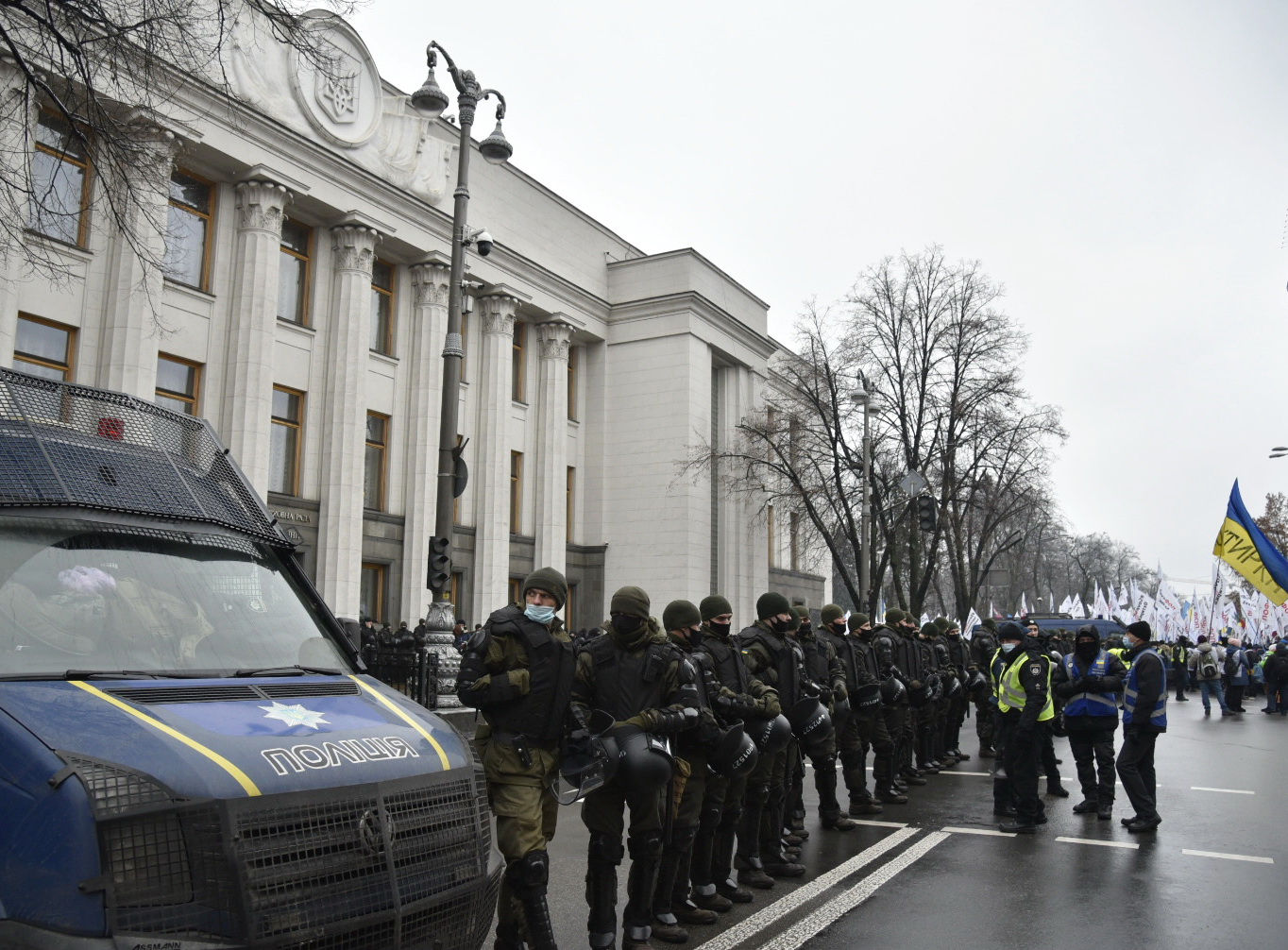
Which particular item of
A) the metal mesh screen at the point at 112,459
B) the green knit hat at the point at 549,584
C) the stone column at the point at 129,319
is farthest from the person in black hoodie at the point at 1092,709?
the stone column at the point at 129,319

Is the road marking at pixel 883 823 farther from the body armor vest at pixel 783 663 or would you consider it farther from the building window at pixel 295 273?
the building window at pixel 295 273

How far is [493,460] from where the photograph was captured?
30562 mm

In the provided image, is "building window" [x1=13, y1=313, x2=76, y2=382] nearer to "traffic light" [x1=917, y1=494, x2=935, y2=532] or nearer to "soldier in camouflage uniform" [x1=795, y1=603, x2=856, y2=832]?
"soldier in camouflage uniform" [x1=795, y1=603, x2=856, y2=832]

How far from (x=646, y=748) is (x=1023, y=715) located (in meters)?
5.59

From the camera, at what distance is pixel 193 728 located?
344 cm

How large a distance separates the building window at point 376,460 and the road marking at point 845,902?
69.3 feet

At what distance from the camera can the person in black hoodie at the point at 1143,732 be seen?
9477mm

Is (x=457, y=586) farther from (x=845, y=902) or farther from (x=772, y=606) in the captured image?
(x=845, y=902)

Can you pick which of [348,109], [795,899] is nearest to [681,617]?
[795,899]

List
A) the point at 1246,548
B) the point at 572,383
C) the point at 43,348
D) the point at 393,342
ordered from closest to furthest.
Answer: the point at 1246,548, the point at 43,348, the point at 393,342, the point at 572,383

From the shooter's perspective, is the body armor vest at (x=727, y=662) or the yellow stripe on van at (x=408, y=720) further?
the body armor vest at (x=727, y=662)

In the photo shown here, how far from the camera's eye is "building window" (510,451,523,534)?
108 ft

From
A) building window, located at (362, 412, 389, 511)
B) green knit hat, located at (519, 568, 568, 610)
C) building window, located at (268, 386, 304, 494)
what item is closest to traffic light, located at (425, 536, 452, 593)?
green knit hat, located at (519, 568, 568, 610)

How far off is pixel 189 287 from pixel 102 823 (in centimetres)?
2212
